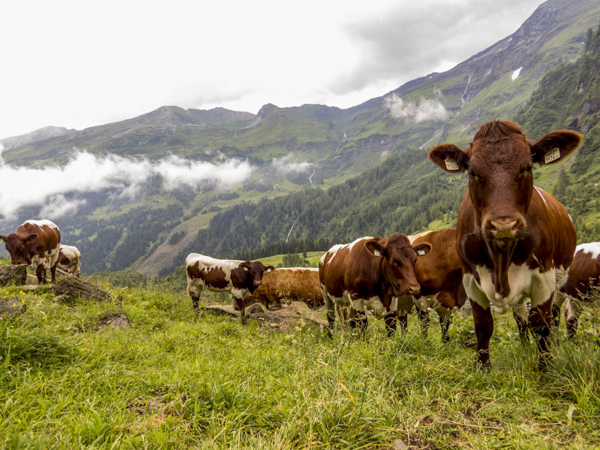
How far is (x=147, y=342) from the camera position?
21.3ft

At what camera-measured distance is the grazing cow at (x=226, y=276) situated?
17.0 meters

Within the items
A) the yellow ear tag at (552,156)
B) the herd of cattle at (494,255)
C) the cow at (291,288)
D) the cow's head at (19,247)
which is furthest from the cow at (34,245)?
the yellow ear tag at (552,156)

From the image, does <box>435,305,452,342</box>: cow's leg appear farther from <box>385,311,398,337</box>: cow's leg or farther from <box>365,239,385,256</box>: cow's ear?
<box>365,239,385,256</box>: cow's ear

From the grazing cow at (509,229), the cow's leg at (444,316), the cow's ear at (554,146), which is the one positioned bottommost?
the cow's leg at (444,316)

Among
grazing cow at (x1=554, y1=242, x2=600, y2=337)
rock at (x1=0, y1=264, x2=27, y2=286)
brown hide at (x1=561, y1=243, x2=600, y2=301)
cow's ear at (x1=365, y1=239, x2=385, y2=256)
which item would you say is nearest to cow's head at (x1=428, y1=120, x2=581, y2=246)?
cow's ear at (x1=365, y1=239, x2=385, y2=256)

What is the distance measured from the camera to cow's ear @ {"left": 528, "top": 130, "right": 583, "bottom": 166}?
13.8 ft

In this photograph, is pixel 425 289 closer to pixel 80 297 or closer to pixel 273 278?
pixel 80 297

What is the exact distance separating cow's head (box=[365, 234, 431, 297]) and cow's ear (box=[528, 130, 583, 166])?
3.77m

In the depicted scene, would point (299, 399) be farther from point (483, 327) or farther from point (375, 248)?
point (375, 248)

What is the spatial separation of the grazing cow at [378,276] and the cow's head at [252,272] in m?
7.70

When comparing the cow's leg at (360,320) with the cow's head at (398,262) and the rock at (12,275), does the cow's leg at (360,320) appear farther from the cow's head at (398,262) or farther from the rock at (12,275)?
the rock at (12,275)

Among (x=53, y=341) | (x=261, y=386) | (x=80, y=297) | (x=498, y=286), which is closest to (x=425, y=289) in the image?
(x=498, y=286)

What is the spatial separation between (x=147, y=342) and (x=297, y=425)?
490cm

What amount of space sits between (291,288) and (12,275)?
14220mm
